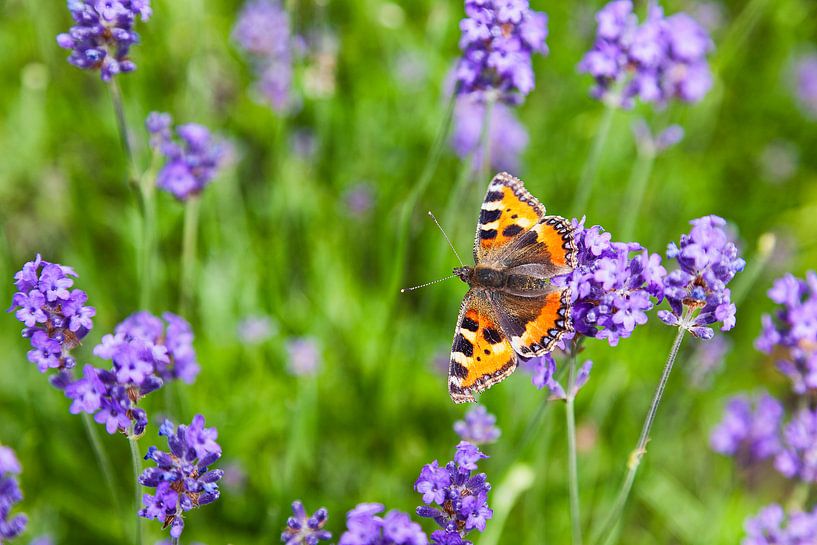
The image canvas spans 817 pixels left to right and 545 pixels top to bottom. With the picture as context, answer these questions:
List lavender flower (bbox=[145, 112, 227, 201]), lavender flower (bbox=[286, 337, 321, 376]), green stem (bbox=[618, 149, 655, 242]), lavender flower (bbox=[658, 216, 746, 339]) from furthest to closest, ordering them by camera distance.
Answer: green stem (bbox=[618, 149, 655, 242]) → lavender flower (bbox=[286, 337, 321, 376]) → lavender flower (bbox=[145, 112, 227, 201]) → lavender flower (bbox=[658, 216, 746, 339])

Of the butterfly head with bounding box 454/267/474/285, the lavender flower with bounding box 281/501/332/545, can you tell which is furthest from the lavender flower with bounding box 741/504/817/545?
the lavender flower with bounding box 281/501/332/545

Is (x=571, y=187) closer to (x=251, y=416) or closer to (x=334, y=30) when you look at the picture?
(x=334, y=30)

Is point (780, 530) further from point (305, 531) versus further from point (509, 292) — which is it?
point (305, 531)

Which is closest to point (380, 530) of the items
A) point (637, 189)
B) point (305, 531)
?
point (305, 531)

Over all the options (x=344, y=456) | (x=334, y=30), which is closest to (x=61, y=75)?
(x=334, y=30)

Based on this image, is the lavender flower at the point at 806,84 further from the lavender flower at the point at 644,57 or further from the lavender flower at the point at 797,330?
the lavender flower at the point at 797,330

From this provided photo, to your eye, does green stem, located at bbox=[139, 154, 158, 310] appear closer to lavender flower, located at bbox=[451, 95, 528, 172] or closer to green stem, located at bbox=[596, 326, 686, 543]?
green stem, located at bbox=[596, 326, 686, 543]

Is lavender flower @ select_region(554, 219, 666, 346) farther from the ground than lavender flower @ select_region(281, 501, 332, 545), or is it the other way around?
lavender flower @ select_region(554, 219, 666, 346)
